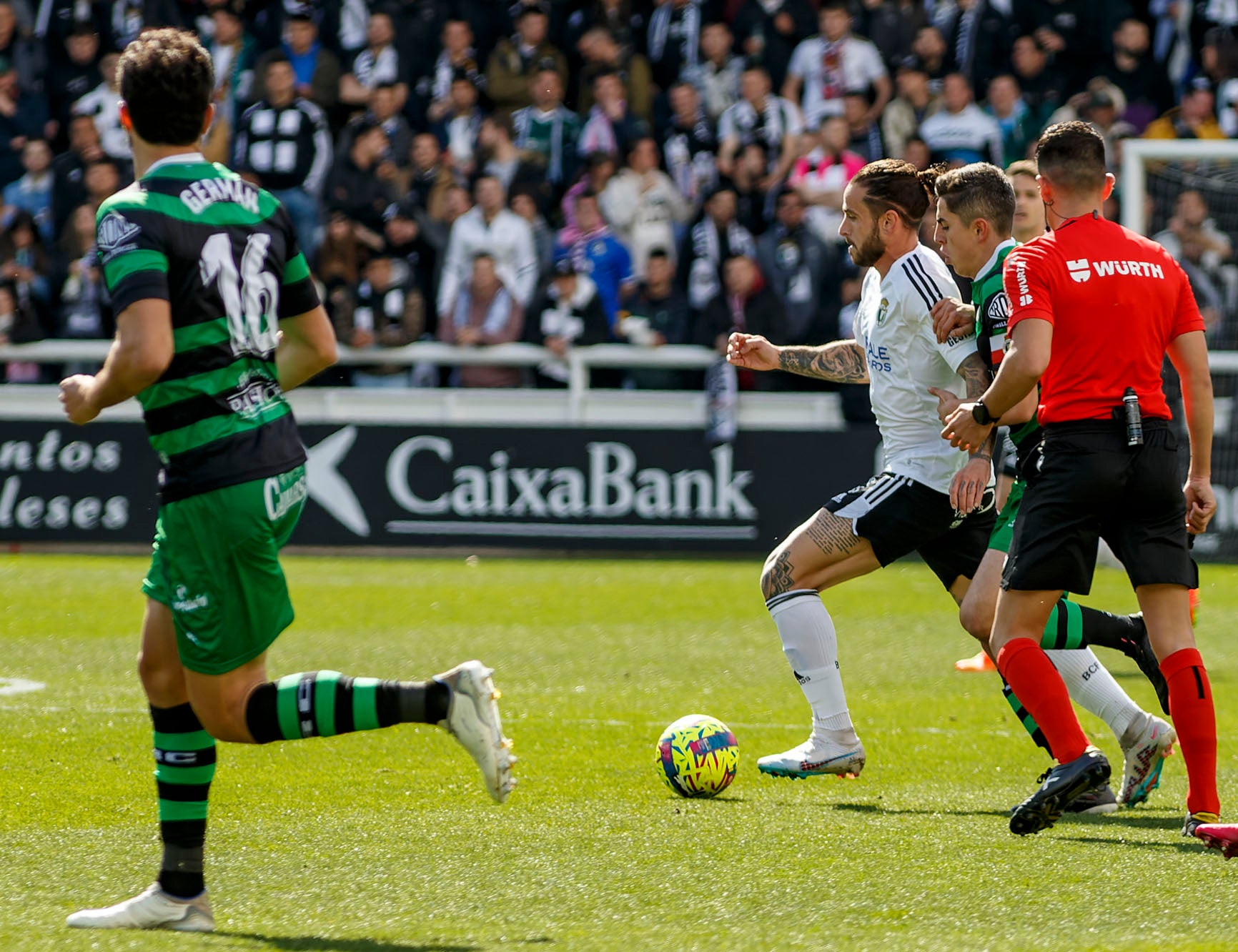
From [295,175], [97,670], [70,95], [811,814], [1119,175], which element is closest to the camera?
[811,814]

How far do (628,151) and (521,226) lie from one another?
4.40 ft

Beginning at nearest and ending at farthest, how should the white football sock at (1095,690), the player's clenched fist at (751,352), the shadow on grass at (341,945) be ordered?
the shadow on grass at (341,945) → the white football sock at (1095,690) → the player's clenched fist at (751,352)

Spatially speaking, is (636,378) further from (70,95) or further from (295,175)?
(70,95)

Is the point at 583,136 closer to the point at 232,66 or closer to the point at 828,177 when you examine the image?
the point at 828,177

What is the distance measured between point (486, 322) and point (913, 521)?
1016cm

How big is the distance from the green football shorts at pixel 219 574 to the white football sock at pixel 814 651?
2.55 metres

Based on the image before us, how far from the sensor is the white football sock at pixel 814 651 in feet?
20.1

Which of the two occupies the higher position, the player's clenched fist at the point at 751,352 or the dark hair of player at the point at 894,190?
the dark hair of player at the point at 894,190

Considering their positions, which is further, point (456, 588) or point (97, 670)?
point (456, 588)

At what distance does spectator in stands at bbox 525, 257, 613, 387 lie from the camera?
50.8 ft

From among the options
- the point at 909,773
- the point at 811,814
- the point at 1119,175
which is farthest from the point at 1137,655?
the point at 1119,175

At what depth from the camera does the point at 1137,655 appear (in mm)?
6141

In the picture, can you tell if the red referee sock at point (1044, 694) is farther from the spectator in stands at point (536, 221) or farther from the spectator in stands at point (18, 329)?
the spectator in stands at point (18, 329)

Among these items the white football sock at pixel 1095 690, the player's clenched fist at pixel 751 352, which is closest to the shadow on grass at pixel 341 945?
the white football sock at pixel 1095 690
